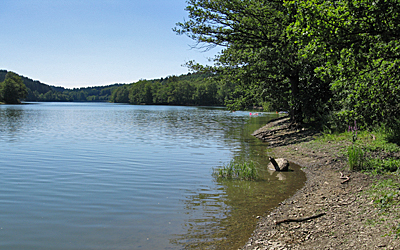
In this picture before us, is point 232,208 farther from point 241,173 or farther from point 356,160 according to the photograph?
point 356,160

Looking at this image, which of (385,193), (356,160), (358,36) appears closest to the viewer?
(385,193)

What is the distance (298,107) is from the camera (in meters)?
22.3

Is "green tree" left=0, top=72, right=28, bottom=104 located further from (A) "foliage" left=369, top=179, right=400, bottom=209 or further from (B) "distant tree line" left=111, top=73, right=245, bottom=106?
(A) "foliage" left=369, top=179, right=400, bottom=209

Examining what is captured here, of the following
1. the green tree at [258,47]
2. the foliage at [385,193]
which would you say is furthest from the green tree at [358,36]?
the green tree at [258,47]

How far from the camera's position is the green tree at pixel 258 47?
1850cm

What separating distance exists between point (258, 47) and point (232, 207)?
1410 centimetres

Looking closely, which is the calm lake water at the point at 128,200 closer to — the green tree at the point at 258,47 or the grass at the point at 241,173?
the grass at the point at 241,173

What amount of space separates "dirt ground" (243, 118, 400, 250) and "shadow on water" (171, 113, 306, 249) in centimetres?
36

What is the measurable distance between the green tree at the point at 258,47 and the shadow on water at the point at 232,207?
8.35 m

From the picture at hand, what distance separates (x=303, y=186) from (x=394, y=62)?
5.09 metres

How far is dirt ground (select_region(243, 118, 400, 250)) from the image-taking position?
568 centimetres

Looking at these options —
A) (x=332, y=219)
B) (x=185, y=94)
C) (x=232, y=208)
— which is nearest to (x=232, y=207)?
(x=232, y=208)

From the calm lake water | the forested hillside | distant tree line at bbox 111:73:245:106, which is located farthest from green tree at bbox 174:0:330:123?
distant tree line at bbox 111:73:245:106

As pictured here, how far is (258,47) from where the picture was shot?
20062 mm
